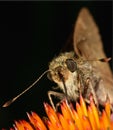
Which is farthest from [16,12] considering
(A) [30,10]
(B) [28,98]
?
(B) [28,98]

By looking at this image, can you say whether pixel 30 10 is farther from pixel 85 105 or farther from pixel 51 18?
pixel 85 105

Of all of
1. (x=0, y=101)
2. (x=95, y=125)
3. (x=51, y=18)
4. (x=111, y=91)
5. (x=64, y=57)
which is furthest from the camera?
(x=51, y=18)

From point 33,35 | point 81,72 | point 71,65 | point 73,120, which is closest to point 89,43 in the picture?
point 81,72

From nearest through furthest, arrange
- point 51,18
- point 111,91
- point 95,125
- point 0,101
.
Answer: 1. point 95,125
2. point 111,91
3. point 0,101
4. point 51,18

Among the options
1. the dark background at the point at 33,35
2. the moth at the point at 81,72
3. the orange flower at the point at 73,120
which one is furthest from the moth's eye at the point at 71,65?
the dark background at the point at 33,35

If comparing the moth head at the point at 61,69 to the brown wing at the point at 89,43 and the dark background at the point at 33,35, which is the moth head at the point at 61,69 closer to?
the brown wing at the point at 89,43

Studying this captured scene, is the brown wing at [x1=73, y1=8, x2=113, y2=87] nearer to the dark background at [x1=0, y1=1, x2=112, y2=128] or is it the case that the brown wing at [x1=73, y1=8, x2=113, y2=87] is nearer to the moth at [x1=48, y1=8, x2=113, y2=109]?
the moth at [x1=48, y1=8, x2=113, y2=109]

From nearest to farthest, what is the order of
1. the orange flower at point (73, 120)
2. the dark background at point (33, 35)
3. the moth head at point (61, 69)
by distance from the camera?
the orange flower at point (73, 120)
the moth head at point (61, 69)
the dark background at point (33, 35)
